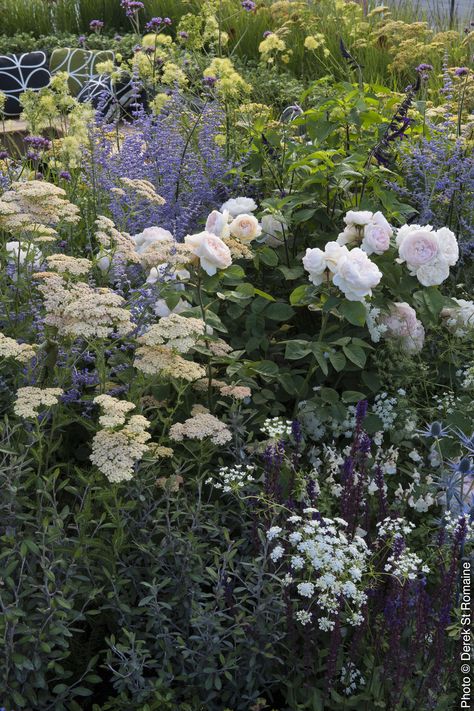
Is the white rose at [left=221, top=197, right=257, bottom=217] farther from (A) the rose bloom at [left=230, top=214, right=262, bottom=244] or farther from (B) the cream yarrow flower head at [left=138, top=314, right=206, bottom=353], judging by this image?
(B) the cream yarrow flower head at [left=138, top=314, right=206, bottom=353]

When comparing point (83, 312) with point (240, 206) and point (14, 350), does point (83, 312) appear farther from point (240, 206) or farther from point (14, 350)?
point (240, 206)

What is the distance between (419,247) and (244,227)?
54cm

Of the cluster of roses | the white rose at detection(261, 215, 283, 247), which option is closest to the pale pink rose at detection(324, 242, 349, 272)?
the cluster of roses

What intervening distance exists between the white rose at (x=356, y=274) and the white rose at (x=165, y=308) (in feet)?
1.57

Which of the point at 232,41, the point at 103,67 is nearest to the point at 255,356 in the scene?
the point at 103,67

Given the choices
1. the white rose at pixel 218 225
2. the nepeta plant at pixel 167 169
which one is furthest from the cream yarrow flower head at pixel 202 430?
the nepeta plant at pixel 167 169

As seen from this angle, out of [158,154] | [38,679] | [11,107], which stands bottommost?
[11,107]

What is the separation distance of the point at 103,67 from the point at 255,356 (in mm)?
1596

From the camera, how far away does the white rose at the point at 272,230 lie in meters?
3.09

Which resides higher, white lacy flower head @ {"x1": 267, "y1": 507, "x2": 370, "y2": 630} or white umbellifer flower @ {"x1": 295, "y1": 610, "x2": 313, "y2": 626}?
white lacy flower head @ {"x1": 267, "y1": 507, "x2": 370, "y2": 630}

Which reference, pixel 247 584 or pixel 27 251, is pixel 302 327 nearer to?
pixel 27 251

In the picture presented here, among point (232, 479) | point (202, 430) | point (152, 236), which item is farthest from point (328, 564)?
point (152, 236)

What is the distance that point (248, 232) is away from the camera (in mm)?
2826

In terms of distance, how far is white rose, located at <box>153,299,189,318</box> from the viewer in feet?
8.64
